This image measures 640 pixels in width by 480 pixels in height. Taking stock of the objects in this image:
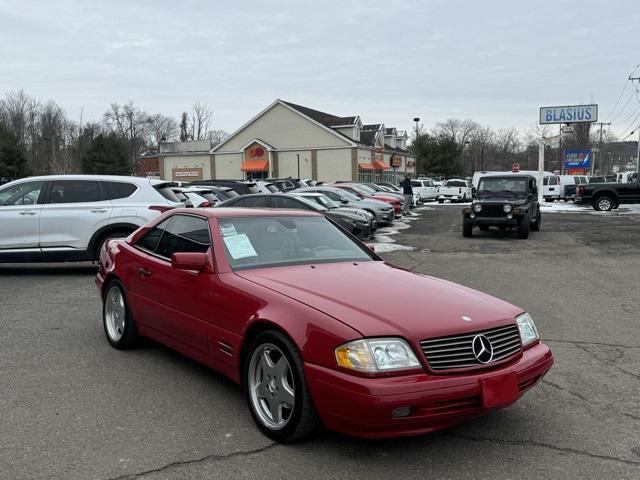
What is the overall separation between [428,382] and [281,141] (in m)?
52.4

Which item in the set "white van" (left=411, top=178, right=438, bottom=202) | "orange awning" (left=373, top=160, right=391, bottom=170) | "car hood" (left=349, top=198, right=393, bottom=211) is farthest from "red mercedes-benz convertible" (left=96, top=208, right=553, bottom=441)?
"orange awning" (left=373, top=160, right=391, bottom=170)

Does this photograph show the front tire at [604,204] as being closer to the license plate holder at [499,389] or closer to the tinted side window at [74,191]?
the tinted side window at [74,191]

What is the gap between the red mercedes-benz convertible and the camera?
10.6 ft

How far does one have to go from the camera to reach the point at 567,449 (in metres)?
3.62

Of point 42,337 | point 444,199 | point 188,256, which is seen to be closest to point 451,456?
point 188,256

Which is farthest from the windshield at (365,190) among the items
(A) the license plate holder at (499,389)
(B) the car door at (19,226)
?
(A) the license plate holder at (499,389)

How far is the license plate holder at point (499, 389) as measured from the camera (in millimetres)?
3311

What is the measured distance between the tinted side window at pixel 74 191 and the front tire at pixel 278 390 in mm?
7419

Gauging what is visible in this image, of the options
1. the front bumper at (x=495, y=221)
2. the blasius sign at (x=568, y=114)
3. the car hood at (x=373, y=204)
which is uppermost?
the blasius sign at (x=568, y=114)

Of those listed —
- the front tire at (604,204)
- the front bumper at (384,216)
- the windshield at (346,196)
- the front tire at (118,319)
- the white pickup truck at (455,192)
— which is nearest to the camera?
the front tire at (118,319)

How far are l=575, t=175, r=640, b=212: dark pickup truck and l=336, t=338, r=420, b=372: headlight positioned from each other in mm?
30538

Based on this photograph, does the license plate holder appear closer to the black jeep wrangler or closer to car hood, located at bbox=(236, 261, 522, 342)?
car hood, located at bbox=(236, 261, 522, 342)

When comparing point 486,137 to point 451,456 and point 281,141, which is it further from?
point 451,456

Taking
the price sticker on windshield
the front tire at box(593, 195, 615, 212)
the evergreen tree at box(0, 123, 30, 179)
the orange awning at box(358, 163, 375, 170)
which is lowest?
the front tire at box(593, 195, 615, 212)
